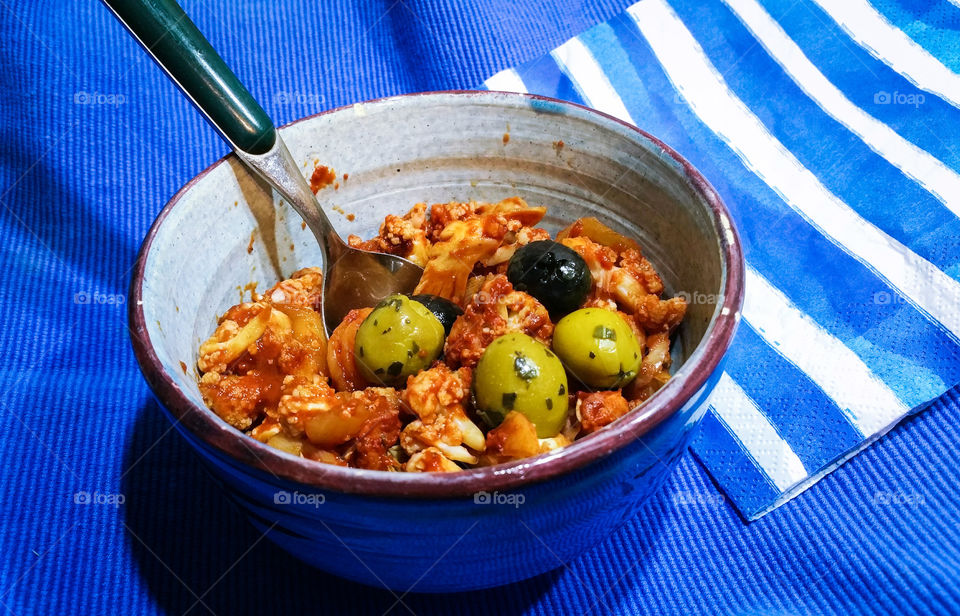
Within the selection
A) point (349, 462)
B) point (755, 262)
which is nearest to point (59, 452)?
point (349, 462)

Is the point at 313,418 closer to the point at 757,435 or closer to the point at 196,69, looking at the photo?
the point at 196,69

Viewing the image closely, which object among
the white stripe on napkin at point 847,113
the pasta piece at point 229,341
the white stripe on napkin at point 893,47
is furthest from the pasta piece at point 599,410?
the white stripe on napkin at point 893,47

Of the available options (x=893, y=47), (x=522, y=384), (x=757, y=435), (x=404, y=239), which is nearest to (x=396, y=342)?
(x=522, y=384)

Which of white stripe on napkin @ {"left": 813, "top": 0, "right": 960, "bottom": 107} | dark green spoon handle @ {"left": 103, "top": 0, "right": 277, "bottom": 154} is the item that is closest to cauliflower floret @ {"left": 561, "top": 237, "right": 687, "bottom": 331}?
dark green spoon handle @ {"left": 103, "top": 0, "right": 277, "bottom": 154}

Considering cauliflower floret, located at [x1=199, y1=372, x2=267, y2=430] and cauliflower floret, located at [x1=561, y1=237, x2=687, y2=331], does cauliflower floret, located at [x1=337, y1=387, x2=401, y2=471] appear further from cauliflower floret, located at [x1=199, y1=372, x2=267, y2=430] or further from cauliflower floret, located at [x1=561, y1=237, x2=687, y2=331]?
cauliflower floret, located at [x1=561, y1=237, x2=687, y2=331]

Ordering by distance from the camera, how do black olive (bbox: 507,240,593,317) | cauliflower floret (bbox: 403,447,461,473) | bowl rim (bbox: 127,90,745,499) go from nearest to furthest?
bowl rim (bbox: 127,90,745,499)
cauliflower floret (bbox: 403,447,461,473)
black olive (bbox: 507,240,593,317)

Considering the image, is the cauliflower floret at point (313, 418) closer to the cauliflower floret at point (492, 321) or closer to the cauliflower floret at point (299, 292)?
the cauliflower floret at point (492, 321)
